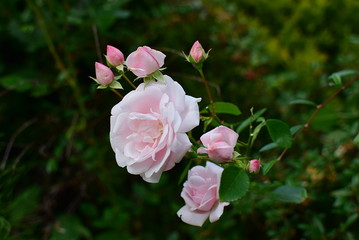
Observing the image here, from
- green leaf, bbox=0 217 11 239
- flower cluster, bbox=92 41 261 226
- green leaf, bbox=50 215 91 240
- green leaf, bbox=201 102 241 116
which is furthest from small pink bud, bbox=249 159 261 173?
green leaf, bbox=50 215 91 240

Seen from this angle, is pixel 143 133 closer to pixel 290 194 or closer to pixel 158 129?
pixel 158 129

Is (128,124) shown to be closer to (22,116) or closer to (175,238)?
(175,238)

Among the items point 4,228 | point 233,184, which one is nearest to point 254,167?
point 233,184

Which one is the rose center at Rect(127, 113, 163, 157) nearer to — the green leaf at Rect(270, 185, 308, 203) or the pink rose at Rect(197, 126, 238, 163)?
the pink rose at Rect(197, 126, 238, 163)

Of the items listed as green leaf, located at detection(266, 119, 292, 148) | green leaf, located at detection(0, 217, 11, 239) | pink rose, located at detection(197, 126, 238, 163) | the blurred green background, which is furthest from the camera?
the blurred green background

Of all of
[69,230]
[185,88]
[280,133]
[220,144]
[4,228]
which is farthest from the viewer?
[185,88]

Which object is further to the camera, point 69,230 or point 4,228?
point 69,230

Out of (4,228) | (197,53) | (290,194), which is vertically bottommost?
(4,228)
